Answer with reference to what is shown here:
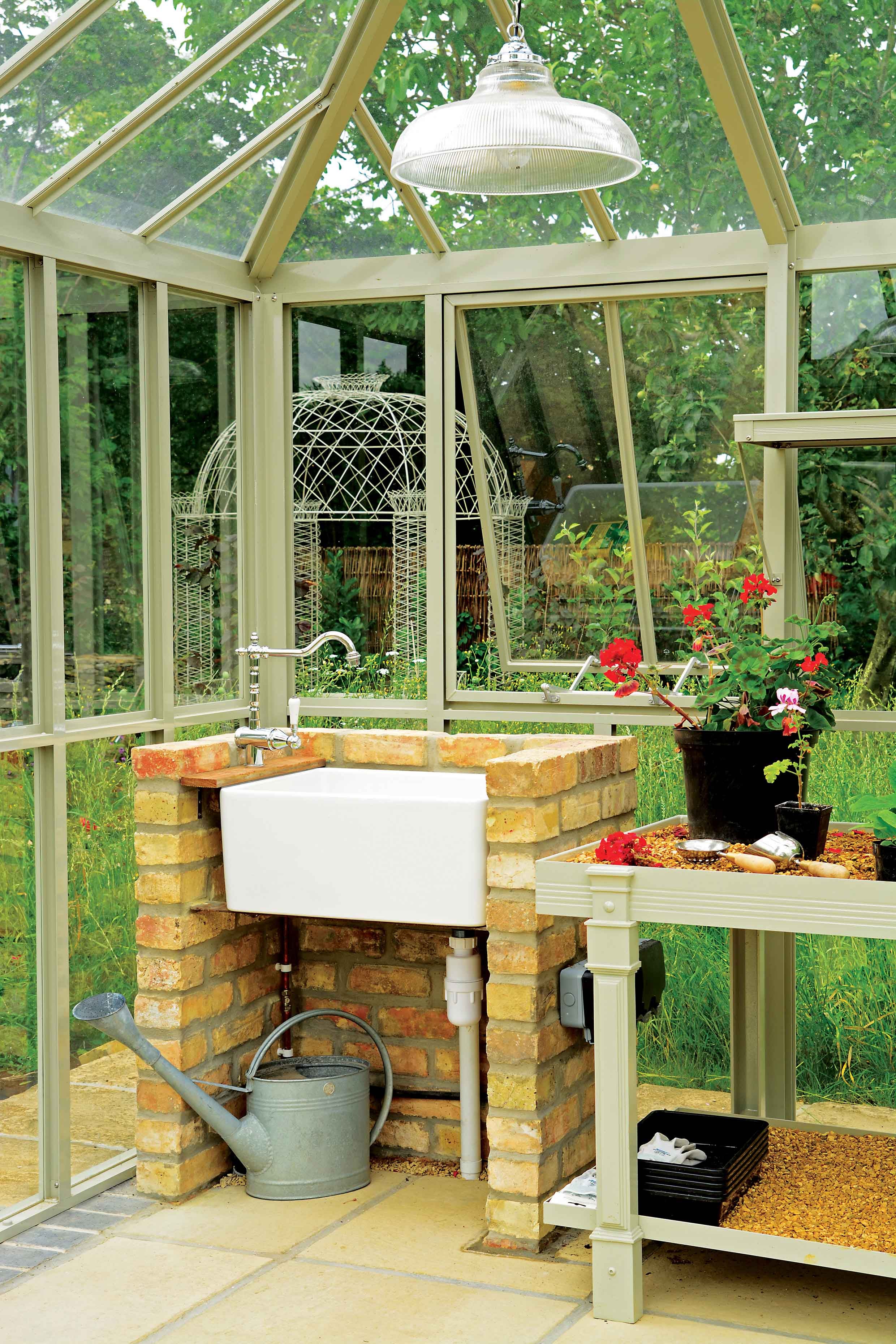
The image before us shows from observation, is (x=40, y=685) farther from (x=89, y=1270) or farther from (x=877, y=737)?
(x=877, y=737)

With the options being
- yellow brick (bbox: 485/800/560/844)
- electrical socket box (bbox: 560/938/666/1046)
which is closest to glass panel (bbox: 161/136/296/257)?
yellow brick (bbox: 485/800/560/844)

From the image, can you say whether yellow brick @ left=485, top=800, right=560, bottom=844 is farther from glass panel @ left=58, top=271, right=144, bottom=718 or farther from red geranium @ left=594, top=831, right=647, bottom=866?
glass panel @ left=58, top=271, right=144, bottom=718

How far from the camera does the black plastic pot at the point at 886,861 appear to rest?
270cm

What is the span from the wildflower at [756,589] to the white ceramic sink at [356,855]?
28.8 inches

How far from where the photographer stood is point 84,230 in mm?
3477

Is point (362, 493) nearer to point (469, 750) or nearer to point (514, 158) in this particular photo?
point (469, 750)

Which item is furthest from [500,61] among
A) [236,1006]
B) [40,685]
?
[236,1006]

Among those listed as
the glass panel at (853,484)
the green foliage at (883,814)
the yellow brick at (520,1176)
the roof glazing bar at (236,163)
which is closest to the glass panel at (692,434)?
the glass panel at (853,484)

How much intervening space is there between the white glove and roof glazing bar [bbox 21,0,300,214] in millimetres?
2473

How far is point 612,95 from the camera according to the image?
352 centimetres

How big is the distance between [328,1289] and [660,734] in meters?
1.69

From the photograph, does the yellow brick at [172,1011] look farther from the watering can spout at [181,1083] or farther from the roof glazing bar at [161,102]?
the roof glazing bar at [161,102]

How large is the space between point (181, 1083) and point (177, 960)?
284 mm

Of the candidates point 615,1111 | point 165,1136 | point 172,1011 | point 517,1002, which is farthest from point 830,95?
point 165,1136
